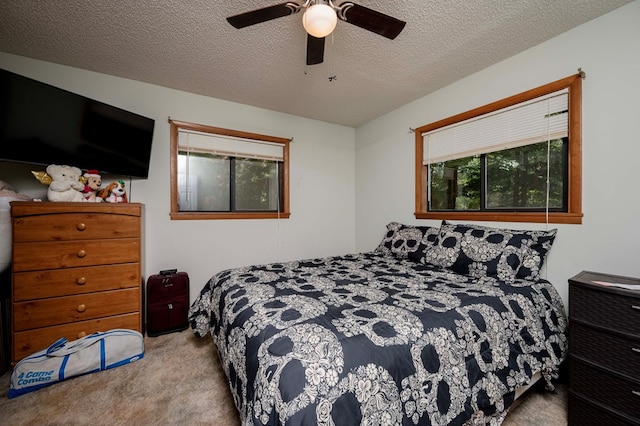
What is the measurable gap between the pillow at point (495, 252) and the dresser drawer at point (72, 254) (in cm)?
276

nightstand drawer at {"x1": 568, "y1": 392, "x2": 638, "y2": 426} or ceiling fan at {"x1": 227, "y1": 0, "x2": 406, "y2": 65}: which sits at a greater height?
ceiling fan at {"x1": 227, "y1": 0, "x2": 406, "y2": 65}

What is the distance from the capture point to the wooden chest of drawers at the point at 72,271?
6.12 feet

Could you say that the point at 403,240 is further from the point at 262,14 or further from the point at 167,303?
the point at 167,303

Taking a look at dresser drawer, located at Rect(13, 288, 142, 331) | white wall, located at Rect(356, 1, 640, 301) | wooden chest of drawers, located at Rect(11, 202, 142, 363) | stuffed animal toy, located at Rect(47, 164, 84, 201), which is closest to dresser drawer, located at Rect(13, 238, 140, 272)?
wooden chest of drawers, located at Rect(11, 202, 142, 363)

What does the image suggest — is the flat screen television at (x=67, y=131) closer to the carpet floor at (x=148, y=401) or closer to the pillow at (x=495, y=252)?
the carpet floor at (x=148, y=401)

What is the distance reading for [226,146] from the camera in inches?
122

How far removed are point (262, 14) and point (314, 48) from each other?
38cm

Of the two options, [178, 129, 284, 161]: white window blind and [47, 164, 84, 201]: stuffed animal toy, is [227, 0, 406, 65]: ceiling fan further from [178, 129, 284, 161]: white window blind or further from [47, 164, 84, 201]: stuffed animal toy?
[47, 164, 84, 201]: stuffed animal toy

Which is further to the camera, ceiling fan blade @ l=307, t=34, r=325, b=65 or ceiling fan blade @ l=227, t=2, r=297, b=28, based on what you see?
ceiling fan blade @ l=307, t=34, r=325, b=65

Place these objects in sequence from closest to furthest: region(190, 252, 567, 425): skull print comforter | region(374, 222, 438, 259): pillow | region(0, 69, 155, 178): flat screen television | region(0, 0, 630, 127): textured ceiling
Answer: region(190, 252, 567, 425): skull print comforter → region(0, 0, 630, 127): textured ceiling → region(0, 69, 155, 178): flat screen television → region(374, 222, 438, 259): pillow

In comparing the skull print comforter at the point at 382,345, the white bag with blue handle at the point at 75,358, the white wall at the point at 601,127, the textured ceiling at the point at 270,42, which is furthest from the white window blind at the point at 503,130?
the white bag with blue handle at the point at 75,358

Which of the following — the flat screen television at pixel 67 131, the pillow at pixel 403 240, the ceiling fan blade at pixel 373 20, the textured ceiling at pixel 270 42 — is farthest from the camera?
the pillow at pixel 403 240

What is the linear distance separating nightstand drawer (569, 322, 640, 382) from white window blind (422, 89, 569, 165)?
4.72 ft

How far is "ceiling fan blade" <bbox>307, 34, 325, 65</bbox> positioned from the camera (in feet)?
5.14
